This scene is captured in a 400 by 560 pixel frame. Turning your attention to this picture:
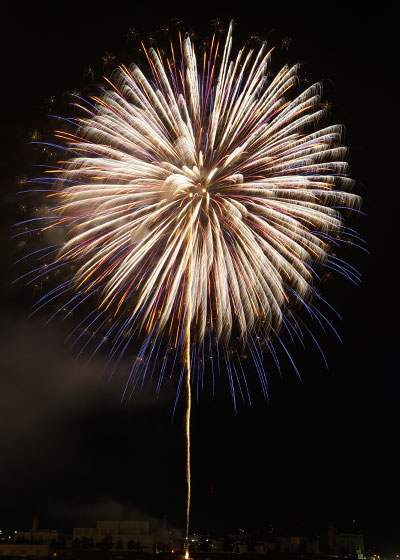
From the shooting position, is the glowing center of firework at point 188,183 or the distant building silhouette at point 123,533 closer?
the glowing center of firework at point 188,183

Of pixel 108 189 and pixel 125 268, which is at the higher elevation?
pixel 108 189

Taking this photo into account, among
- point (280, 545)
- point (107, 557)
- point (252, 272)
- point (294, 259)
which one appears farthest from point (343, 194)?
point (280, 545)

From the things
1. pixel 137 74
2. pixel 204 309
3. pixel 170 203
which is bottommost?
pixel 204 309

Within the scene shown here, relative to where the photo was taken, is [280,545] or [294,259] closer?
[294,259]

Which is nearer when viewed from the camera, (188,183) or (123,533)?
(188,183)

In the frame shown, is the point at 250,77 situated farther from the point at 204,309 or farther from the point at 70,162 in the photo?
the point at 204,309

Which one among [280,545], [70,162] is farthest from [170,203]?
[280,545]

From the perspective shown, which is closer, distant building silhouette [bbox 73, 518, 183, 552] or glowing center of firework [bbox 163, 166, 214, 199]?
glowing center of firework [bbox 163, 166, 214, 199]

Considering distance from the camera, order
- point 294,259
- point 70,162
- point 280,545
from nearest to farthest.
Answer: point 70,162 → point 294,259 → point 280,545

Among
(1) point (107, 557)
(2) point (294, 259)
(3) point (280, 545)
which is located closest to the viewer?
(2) point (294, 259)
